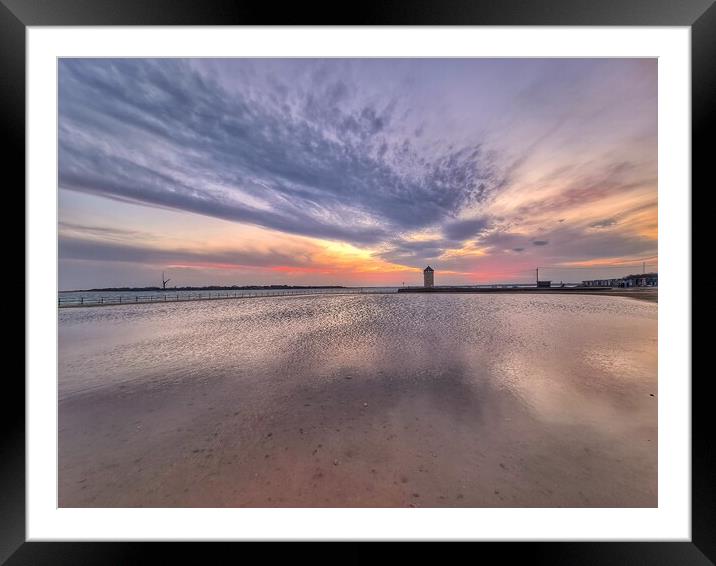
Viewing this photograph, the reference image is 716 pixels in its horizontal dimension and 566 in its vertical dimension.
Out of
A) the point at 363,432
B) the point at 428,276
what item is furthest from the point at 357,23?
the point at 428,276

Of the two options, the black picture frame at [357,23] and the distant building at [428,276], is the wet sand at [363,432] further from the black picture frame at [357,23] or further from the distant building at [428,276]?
the distant building at [428,276]

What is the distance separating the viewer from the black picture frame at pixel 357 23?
1.63 metres

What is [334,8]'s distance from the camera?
1.66m

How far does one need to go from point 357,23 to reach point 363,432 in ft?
13.2

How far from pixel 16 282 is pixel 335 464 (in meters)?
3.16

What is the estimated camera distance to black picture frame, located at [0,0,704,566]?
5.35 feet

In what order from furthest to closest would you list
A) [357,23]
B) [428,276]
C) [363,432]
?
1. [428,276]
2. [363,432]
3. [357,23]

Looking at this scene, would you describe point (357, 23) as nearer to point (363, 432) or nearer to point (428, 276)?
point (363, 432)

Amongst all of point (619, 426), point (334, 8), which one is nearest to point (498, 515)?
point (619, 426)

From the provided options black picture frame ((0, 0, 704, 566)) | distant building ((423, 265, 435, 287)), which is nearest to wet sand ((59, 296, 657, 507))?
black picture frame ((0, 0, 704, 566))

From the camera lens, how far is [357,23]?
1720mm

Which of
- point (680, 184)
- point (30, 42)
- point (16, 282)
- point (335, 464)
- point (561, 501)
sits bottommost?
point (561, 501)

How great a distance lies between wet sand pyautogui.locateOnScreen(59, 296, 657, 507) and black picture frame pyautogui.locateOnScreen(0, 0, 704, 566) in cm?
31

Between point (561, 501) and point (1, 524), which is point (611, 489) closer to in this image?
point (561, 501)
